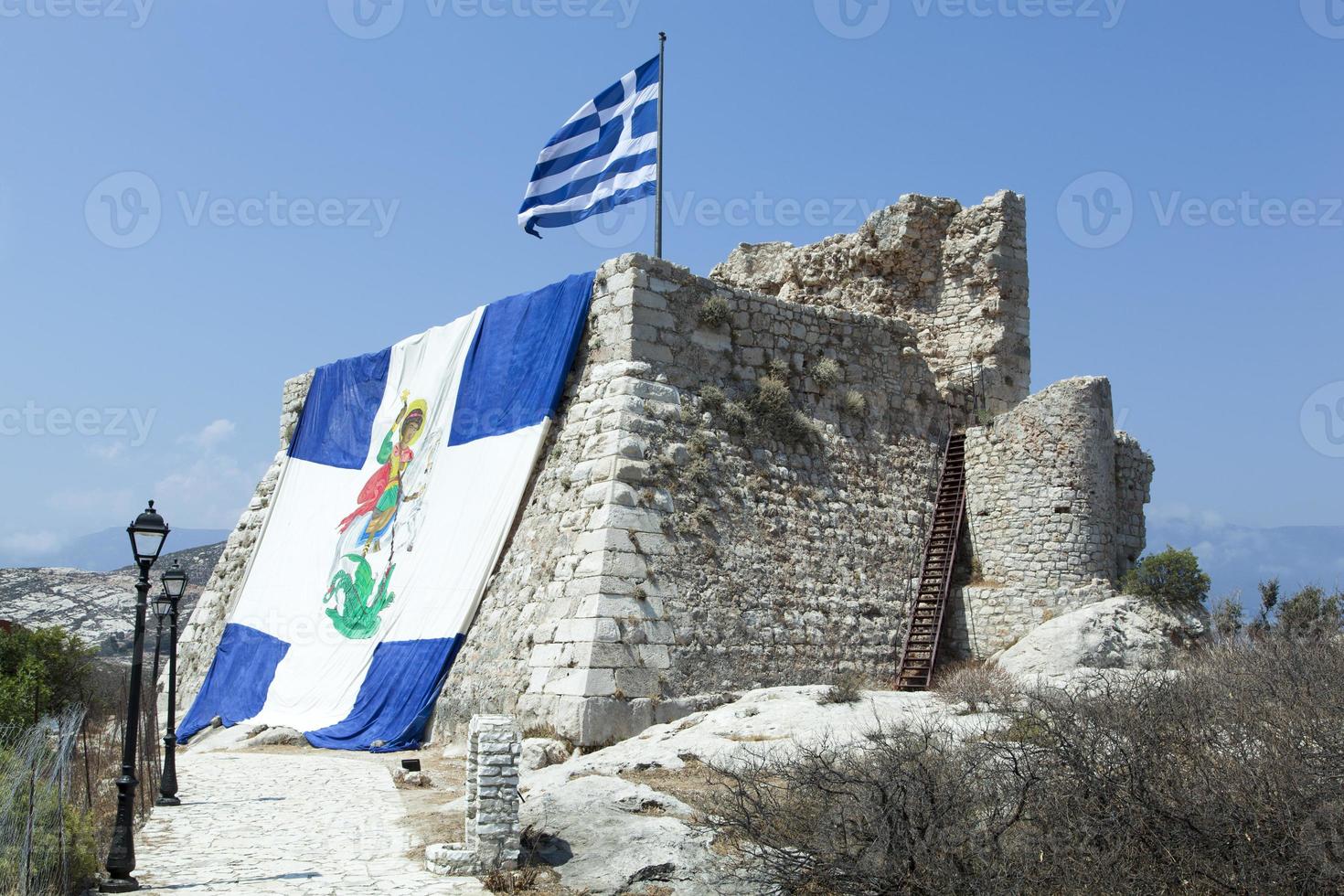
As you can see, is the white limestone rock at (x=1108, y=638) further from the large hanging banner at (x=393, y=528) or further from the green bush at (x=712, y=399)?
the large hanging banner at (x=393, y=528)

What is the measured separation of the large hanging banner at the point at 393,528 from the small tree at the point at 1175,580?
24.4 feet

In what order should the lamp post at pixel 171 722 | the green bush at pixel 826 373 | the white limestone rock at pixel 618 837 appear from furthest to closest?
the green bush at pixel 826 373, the lamp post at pixel 171 722, the white limestone rock at pixel 618 837

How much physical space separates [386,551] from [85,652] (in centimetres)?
631

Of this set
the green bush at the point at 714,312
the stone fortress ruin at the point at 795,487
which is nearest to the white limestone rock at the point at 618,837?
the stone fortress ruin at the point at 795,487

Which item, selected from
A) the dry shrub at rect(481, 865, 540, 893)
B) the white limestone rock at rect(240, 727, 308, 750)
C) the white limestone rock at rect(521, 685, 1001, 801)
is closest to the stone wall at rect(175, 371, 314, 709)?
the white limestone rock at rect(240, 727, 308, 750)

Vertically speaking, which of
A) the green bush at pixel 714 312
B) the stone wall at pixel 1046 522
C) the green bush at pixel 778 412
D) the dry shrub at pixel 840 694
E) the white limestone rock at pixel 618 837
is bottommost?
the white limestone rock at pixel 618 837

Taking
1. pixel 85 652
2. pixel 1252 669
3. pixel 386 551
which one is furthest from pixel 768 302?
pixel 85 652

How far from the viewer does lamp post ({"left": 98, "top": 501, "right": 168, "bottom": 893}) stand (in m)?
7.29

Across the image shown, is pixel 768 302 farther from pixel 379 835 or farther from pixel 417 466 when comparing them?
pixel 379 835

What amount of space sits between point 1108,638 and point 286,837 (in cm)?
898

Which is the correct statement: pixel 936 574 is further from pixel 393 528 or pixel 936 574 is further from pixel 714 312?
pixel 393 528

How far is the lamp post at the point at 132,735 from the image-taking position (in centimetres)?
729

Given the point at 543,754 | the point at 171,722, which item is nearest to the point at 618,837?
the point at 543,754

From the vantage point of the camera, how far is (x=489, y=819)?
753 cm
